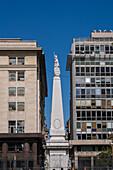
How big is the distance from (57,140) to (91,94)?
45560 millimetres

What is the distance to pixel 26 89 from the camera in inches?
3051

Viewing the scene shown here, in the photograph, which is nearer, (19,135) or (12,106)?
(19,135)

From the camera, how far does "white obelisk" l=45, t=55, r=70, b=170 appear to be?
184 feet

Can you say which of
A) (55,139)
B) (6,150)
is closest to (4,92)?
(6,150)

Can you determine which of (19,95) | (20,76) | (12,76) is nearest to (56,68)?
(19,95)

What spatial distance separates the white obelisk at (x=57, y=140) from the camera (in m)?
56.1

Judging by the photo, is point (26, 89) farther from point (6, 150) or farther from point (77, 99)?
point (77, 99)

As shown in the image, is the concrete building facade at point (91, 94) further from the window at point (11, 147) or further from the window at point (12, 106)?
the window at point (11, 147)

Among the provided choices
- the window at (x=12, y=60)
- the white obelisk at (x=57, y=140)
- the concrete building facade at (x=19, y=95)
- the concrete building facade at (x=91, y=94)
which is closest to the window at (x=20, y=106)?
the concrete building facade at (x=19, y=95)

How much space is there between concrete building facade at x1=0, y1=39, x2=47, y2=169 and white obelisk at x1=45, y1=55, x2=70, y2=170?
1520cm

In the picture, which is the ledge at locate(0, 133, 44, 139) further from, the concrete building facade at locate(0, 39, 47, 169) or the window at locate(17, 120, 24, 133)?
the window at locate(17, 120, 24, 133)

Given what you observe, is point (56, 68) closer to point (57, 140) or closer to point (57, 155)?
point (57, 140)

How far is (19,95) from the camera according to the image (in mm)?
77188

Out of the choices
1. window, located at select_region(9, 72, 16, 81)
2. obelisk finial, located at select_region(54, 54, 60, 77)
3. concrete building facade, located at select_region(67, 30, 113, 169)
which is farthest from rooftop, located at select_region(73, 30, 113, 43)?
obelisk finial, located at select_region(54, 54, 60, 77)
